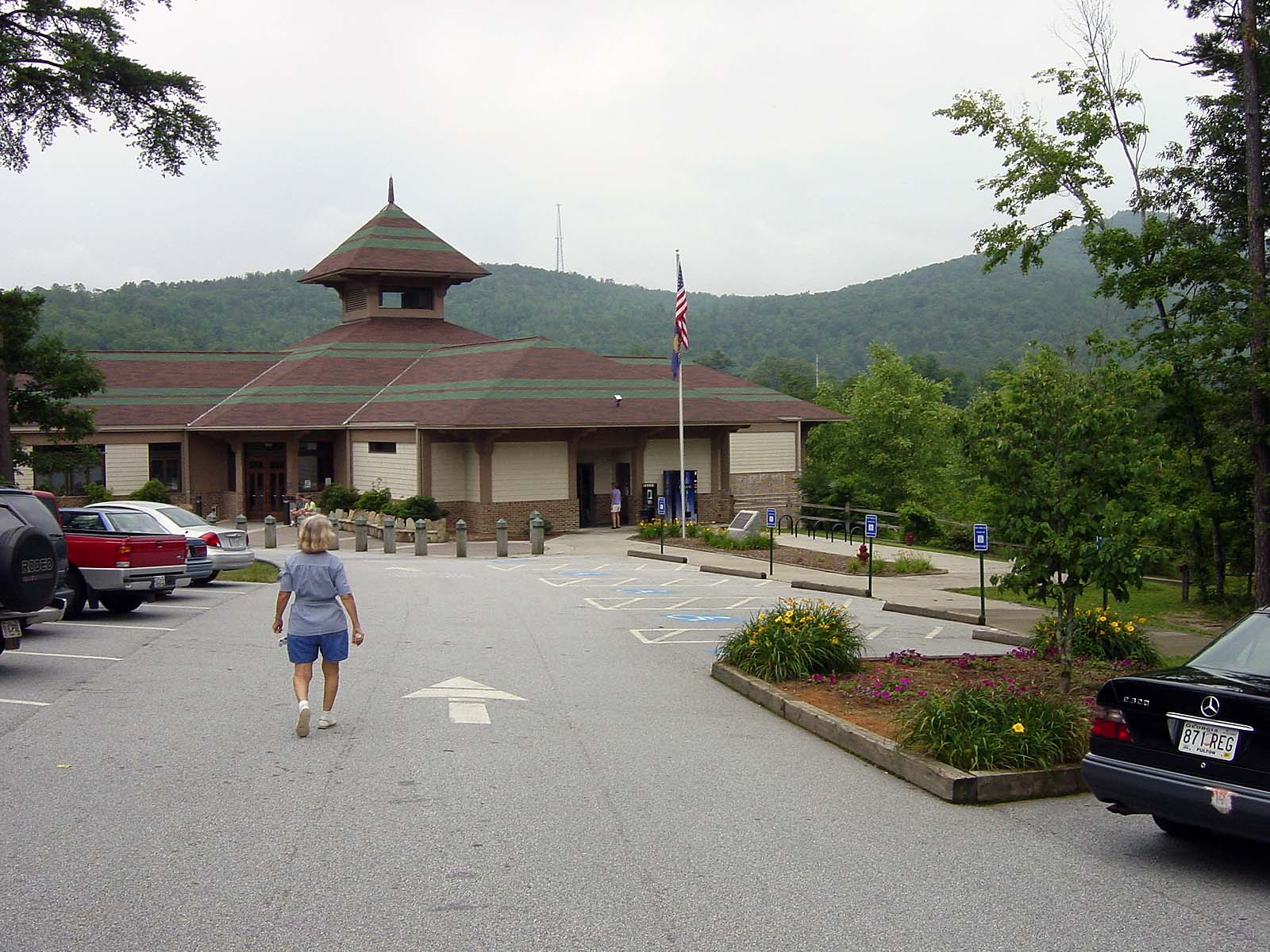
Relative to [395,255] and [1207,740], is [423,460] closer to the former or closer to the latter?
[395,255]

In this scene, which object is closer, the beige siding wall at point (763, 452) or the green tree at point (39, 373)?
the green tree at point (39, 373)

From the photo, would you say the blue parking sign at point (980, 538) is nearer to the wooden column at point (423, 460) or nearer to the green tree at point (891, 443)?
the wooden column at point (423, 460)

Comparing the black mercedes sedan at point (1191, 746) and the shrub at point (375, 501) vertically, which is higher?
the shrub at point (375, 501)

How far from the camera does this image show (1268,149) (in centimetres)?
2244

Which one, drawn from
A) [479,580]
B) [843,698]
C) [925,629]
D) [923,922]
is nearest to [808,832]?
[923,922]

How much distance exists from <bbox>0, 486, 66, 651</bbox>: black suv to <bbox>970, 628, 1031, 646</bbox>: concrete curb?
12.2m

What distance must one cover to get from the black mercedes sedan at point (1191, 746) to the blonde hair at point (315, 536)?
6.12 metres

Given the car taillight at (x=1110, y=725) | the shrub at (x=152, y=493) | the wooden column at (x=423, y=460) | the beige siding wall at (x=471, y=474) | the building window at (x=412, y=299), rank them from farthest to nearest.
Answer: the building window at (x=412, y=299), the shrub at (x=152, y=493), the beige siding wall at (x=471, y=474), the wooden column at (x=423, y=460), the car taillight at (x=1110, y=725)

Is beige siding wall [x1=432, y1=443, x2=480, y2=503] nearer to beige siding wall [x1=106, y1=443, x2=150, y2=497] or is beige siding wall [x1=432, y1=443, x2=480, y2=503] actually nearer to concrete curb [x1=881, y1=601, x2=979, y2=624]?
beige siding wall [x1=106, y1=443, x2=150, y2=497]

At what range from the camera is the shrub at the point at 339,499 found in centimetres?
4322

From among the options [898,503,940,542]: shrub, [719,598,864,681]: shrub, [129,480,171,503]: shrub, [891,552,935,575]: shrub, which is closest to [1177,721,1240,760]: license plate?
[719,598,864,681]: shrub

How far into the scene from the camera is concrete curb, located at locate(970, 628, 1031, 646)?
16.9 m

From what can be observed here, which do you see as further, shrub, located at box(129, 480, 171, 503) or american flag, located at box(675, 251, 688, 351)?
shrub, located at box(129, 480, 171, 503)

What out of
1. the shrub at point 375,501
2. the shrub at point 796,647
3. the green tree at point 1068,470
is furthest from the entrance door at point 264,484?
the green tree at point 1068,470
